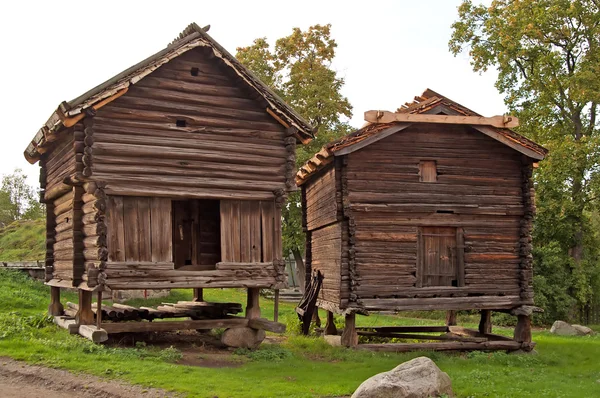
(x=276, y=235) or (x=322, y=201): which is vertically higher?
(x=322, y=201)

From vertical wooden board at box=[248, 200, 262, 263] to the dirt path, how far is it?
5.90 metres

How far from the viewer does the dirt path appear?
1157cm

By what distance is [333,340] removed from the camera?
20344 mm

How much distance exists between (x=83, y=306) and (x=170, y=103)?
5711 mm

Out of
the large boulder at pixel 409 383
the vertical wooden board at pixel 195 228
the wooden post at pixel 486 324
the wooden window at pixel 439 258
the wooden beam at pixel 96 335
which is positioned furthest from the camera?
the wooden post at pixel 486 324

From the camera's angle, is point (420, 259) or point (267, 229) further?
→ point (420, 259)

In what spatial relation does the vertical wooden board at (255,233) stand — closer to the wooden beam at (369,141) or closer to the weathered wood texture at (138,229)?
the weathered wood texture at (138,229)

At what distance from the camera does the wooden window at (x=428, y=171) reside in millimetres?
19703

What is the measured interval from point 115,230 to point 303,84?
77.4 ft

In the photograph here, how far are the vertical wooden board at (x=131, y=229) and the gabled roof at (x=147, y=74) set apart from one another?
7.77ft

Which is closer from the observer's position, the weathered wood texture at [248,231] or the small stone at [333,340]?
the weathered wood texture at [248,231]

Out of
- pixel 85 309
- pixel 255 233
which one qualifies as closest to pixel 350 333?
pixel 255 233

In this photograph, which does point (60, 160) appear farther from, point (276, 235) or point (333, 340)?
point (333, 340)

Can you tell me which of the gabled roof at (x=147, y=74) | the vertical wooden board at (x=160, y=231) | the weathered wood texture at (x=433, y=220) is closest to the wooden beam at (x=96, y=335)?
the vertical wooden board at (x=160, y=231)
